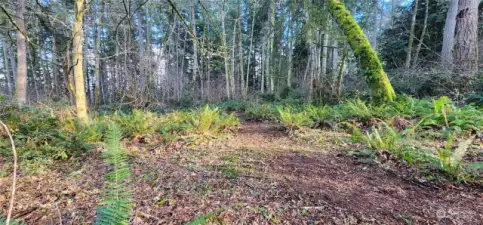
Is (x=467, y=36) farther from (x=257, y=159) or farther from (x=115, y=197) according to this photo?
(x=115, y=197)

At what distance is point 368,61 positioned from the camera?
4.68 metres

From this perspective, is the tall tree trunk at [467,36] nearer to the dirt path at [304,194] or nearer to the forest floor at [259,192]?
the forest floor at [259,192]

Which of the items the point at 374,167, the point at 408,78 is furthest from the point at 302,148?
the point at 408,78

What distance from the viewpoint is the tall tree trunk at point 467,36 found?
497cm

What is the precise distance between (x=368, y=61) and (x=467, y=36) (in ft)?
9.69

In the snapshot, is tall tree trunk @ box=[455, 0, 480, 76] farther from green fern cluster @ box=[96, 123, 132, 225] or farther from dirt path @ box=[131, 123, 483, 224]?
green fern cluster @ box=[96, 123, 132, 225]

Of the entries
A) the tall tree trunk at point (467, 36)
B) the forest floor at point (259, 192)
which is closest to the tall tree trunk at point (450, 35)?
the tall tree trunk at point (467, 36)

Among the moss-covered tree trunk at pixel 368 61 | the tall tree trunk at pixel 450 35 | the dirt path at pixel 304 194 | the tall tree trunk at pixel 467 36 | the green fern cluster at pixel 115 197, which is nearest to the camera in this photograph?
the green fern cluster at pixel 115 197

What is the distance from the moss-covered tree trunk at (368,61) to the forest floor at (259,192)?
2.69 meters

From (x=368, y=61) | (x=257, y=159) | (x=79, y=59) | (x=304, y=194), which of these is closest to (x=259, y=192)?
(x=304, y=194)

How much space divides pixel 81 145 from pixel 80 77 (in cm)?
155

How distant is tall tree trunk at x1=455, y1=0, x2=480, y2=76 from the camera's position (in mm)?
4973

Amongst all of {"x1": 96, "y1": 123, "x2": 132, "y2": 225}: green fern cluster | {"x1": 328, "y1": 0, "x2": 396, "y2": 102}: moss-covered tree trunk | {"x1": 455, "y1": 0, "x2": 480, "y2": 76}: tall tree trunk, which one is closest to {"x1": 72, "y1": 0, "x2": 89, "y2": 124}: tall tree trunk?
{"x1": 96, "y1": 123, "x2": 132, "y2": 225}: green fern cluster

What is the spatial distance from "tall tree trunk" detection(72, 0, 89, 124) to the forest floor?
5.25 feet
